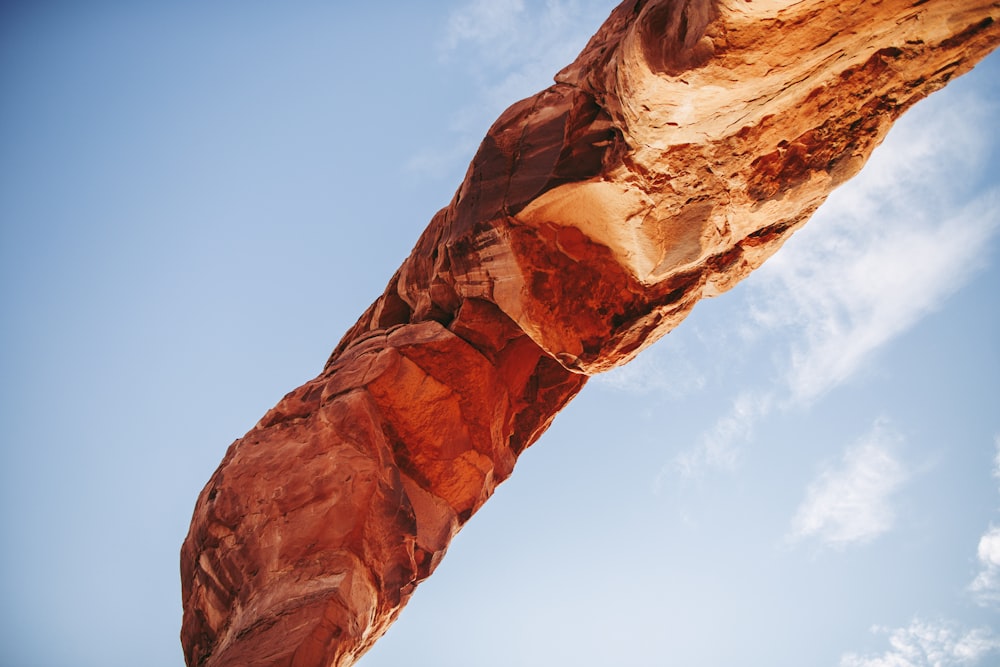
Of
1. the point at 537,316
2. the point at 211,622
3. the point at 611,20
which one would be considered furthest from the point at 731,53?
the point at 211,622

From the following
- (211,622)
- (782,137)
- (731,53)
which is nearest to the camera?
(731,53)

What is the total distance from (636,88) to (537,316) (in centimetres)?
355

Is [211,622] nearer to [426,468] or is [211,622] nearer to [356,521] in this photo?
[356,521]

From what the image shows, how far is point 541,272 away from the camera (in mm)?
8148

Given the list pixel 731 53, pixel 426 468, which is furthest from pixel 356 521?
pixel 731 53

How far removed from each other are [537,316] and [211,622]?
5.71m

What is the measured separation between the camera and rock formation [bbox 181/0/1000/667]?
5.11 meters

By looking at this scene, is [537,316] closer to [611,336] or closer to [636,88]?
[611,336]

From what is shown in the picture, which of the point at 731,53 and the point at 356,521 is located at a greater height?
the point at 731,53

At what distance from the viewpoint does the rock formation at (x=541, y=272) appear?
5.11 metres

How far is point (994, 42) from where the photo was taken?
196 inches

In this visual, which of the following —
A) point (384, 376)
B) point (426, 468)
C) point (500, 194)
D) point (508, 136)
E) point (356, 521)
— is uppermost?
point (508, 136)

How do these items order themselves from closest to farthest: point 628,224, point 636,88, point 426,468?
point 636,88 → point 628,224 → point 426,468

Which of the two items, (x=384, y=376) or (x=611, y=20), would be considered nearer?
(x=611, y=20)
